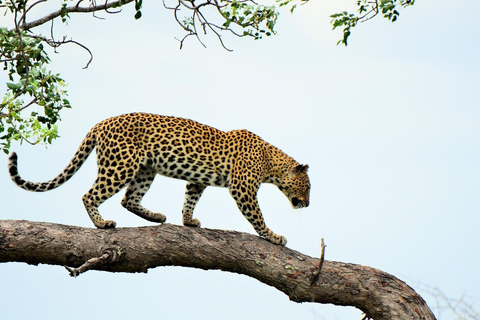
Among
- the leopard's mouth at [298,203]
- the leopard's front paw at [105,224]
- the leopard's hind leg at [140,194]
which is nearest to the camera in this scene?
the leopard's front paw at [105,224]

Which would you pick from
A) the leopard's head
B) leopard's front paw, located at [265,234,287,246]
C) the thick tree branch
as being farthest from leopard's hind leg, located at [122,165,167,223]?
the thick tree branch

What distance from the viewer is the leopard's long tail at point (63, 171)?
32.7 ft

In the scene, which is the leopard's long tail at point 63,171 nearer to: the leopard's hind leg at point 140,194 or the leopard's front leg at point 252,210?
the leopard's hind leg at point 140,194

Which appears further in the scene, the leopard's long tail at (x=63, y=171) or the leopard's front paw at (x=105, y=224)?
the leopard's long tail at (x=63, y=171)

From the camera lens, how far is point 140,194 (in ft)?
34.3

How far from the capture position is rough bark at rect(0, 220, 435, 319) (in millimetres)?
9391

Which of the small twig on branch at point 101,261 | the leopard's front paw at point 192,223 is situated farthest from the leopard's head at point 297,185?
the small twig on branch at point 101,261

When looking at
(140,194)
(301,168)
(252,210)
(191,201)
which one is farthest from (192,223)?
(301,168)

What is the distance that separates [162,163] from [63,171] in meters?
1.30

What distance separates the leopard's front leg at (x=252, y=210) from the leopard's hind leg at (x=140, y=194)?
3.62 ft

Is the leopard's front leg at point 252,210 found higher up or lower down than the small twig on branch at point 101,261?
higher up

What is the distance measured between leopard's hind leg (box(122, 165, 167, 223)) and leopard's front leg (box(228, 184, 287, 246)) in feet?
3.62

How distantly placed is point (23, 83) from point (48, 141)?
1.14m

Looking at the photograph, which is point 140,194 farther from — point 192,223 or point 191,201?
point 192,223
